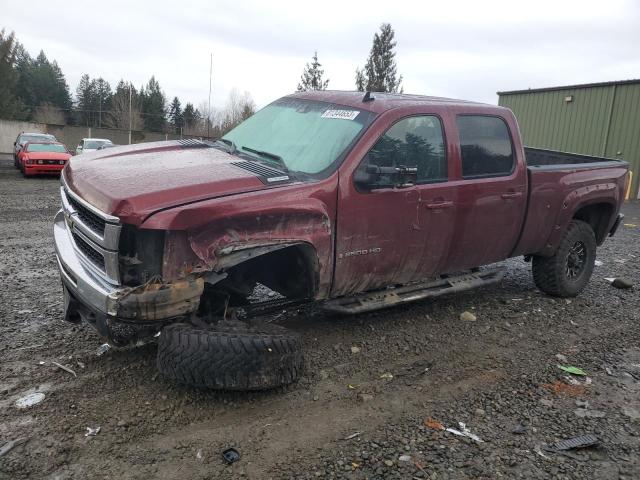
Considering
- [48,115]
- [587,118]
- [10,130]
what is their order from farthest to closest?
[48,115] < [10,130] < [587,118]

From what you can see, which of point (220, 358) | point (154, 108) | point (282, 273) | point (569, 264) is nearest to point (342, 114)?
point (282, 273)

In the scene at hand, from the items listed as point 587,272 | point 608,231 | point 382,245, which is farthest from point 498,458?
point 608,231

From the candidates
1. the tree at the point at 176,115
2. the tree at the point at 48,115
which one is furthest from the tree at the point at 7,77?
the tree at the point at 176,115

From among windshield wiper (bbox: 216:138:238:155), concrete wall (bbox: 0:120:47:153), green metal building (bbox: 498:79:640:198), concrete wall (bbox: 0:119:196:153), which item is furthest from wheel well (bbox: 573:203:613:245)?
concrete wall (bbox: 0:120:47:153)

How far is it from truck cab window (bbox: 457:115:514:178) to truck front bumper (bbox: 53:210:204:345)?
2696 millimetres

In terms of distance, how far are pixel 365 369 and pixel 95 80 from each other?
79252mm

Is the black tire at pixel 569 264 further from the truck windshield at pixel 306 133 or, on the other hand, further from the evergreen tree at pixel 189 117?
the evergreen tree at pixel 189 117

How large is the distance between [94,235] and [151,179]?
493mm

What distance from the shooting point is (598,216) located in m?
6.15

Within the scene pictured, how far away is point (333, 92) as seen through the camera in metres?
4.76

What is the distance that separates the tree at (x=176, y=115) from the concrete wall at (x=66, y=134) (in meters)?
17.3

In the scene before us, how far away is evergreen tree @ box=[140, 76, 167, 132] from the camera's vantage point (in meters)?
58.6

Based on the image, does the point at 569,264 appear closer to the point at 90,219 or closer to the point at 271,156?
the point at 271,156

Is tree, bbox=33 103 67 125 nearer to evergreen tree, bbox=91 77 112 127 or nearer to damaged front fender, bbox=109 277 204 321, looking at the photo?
evergreen tree, bbox=91 77 112 127
